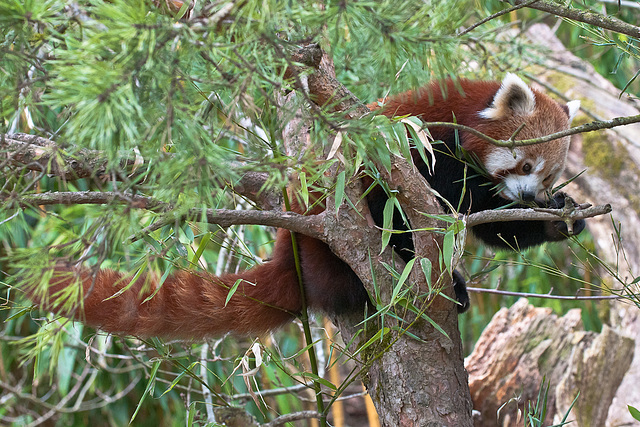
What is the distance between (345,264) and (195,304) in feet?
1.75

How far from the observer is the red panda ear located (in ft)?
6.96

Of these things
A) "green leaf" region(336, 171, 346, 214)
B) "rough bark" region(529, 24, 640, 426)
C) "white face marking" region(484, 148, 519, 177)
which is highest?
"green leaf" region(336, 171, 346, 214)

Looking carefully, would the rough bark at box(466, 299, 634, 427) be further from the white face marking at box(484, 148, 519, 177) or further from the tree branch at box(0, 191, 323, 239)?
the tree branch at box(0, 191, 323, 239)

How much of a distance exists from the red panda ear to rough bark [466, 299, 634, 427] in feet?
3.27

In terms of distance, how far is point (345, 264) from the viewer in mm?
1945

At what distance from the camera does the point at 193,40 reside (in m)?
0.74

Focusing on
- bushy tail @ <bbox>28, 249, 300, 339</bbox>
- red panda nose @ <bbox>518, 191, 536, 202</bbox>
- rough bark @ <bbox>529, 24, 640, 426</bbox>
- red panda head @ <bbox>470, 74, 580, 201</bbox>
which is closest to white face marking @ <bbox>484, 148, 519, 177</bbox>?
red panda head @ <bbox>470, 74, 580, 201</bbox>

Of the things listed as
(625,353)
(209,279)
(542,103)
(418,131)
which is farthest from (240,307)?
(625,353)

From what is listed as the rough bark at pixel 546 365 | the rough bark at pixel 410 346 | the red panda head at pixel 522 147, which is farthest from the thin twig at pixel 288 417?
the red panda head at pixel 522 147

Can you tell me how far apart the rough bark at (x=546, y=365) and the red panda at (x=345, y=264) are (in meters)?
0.53

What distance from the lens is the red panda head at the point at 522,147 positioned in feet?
7.11

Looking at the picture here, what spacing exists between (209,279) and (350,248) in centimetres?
48

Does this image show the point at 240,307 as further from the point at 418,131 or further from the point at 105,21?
the point at 105,21

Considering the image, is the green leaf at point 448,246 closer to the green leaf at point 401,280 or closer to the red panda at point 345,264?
the green leaf at point 401,280
